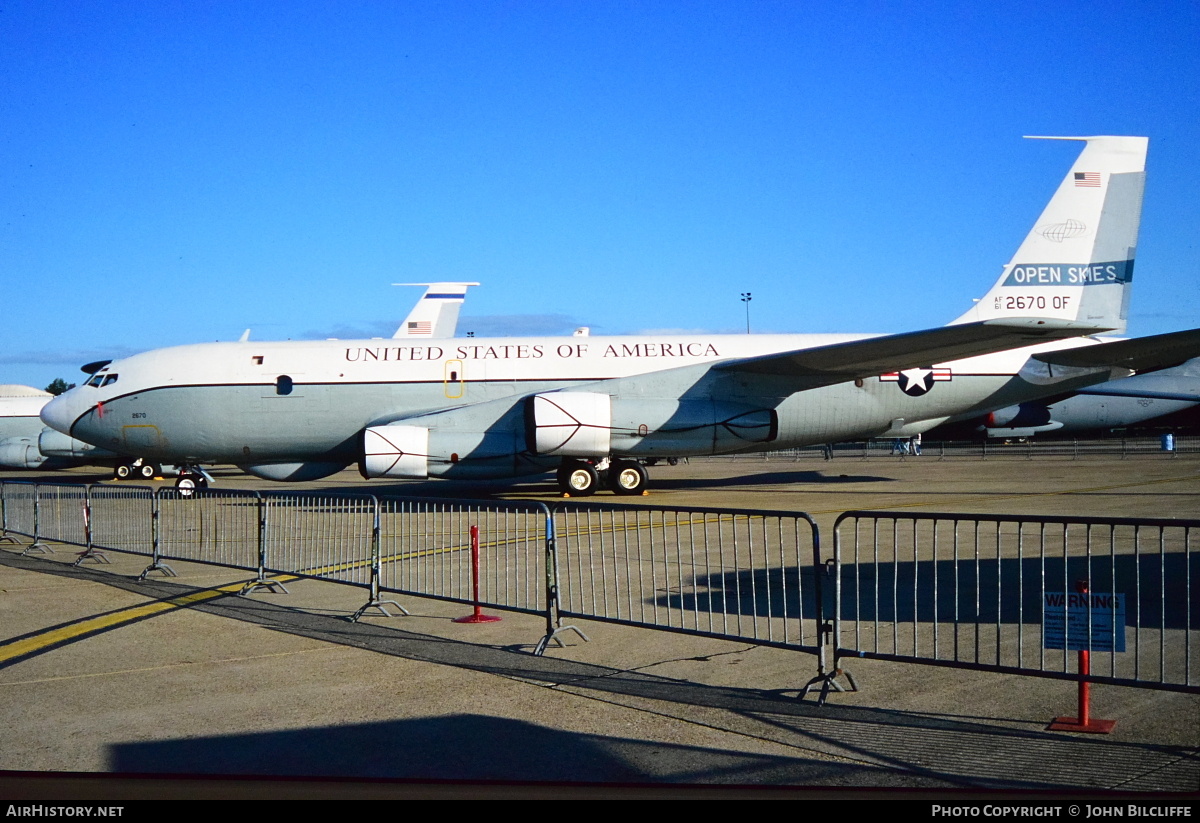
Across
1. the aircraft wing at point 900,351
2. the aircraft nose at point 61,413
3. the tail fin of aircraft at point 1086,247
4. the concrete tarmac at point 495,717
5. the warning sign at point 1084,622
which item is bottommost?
the concrete tarmac at point 495,717

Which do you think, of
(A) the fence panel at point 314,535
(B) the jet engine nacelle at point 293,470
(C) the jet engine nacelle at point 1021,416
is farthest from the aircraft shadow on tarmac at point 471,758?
(C) the jet engine nacelle at point 1021,416

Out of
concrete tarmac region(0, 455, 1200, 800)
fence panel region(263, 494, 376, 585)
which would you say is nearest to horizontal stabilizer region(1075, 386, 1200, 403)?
fence panel region(263, 494, 376, 585)

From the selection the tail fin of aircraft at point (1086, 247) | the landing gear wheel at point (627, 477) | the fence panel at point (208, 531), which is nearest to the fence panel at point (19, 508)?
the fence panel at point (208, 531)

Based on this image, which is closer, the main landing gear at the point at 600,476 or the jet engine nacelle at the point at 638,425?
the jet engine nacelle at the point at 638,425

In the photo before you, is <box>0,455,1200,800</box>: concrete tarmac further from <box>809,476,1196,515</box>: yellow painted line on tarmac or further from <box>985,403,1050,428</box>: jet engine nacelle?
<box>985,403,1050,428</box>: jet engine nacelle

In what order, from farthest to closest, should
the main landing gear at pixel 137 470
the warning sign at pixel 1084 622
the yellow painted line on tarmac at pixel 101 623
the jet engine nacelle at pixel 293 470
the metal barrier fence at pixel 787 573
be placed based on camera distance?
the main landing gear at pixel 137 470
the jet engine nacelle at pixel 293 470
the yellow painted line on tarmac at pixel 101 623
the metal barrier fence at pixel 787 573
the warning sign at pixel 1084 622

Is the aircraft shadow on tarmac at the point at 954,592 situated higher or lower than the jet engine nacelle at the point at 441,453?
lower

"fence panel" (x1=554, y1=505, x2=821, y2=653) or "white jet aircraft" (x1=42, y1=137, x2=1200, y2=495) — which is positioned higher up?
"white jet aircraft" (x1=42, y1=137, x2=1200, y2=495)

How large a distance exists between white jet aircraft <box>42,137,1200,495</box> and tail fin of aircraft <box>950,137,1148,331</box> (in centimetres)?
3

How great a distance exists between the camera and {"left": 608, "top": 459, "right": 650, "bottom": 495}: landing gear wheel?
2177 cm

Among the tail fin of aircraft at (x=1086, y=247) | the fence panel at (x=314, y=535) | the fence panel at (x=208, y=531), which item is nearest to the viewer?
the fence panel at (x=314, y=535)

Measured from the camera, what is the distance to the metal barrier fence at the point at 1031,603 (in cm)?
543

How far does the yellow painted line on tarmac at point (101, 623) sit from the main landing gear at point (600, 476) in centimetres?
1065

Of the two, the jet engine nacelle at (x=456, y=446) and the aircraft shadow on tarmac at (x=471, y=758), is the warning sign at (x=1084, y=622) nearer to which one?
the aircraft shadow on tarmac at (x=471, y=758)
